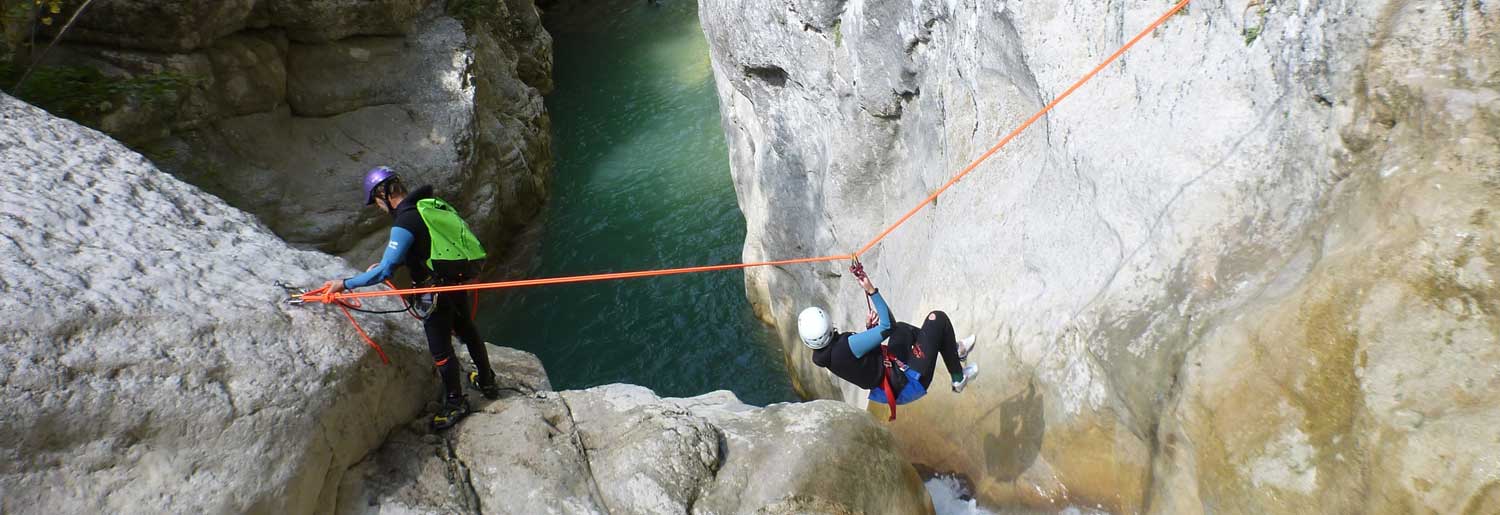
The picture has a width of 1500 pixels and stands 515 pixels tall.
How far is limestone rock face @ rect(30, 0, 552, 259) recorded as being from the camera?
1063 cm

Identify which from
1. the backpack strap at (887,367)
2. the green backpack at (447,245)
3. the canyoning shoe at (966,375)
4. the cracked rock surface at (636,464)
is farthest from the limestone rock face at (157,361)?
the canyoning shoe at (966,375)

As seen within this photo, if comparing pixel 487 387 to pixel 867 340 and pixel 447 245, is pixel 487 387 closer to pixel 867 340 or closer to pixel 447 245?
pixel 447 245

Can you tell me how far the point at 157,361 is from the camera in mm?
4465

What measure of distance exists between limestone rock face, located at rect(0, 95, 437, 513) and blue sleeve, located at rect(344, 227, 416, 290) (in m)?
0.28

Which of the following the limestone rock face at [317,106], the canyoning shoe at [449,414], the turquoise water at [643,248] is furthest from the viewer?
the turquoise water at [643,248]

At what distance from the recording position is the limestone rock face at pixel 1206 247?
12.8 ft

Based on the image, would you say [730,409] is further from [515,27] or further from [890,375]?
[515,27]

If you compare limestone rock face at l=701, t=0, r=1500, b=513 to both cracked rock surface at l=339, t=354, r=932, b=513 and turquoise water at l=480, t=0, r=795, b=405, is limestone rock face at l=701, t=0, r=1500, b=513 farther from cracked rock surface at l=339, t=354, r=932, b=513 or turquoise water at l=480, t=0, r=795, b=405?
turquoise water at l=480, t=0, r=795, b=405

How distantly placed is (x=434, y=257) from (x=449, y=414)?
107 cm

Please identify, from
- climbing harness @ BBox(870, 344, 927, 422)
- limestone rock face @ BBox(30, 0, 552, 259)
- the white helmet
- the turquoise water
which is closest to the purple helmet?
the white helmet

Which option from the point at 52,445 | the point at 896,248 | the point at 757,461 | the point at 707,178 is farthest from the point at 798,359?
the point at 52,445

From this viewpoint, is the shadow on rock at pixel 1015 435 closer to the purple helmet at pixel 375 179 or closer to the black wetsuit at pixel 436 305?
the black wetsuit at pixel 436 305

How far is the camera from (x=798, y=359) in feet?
36.0

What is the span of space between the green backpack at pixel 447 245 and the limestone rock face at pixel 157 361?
0.58m
